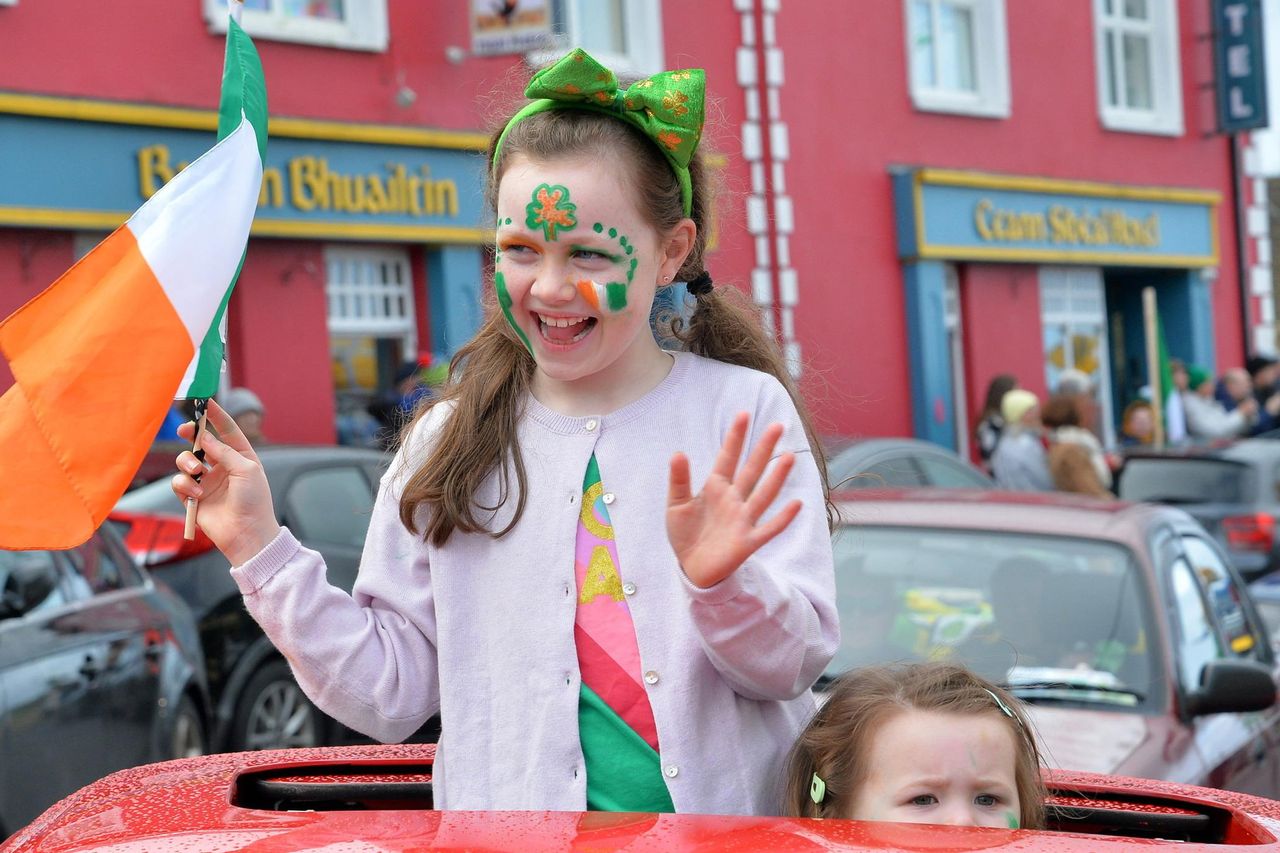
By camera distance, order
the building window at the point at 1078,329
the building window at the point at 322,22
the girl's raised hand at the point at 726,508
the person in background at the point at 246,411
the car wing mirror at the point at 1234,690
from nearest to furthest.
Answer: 1. the girl's raised hand at the point at 726,508
2. the car wing mirror at the point at 1234,690
3. the person in background at the point at 246,411
4. the building window at the point at 322,22
5. the building window at the point at 1078,329

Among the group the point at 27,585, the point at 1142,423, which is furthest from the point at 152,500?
the point at 1142,423

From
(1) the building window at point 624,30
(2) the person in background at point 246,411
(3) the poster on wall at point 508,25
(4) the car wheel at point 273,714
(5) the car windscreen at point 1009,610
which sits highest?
(1) the building window at point 624,30

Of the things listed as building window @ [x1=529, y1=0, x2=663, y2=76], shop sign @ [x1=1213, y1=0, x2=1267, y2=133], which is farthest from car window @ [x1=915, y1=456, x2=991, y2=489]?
shop sign @ [x1=1213, y1=0, x2=1267, y2=133]

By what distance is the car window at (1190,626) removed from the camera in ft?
15.7

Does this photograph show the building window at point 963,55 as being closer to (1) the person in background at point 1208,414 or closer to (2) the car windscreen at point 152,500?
(1) the person in background at point 1208,414

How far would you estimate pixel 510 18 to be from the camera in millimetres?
13312

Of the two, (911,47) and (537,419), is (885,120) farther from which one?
(537,419)

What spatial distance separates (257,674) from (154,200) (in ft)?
18.3

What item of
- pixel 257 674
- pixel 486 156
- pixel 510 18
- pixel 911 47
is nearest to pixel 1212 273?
pixel 911 47

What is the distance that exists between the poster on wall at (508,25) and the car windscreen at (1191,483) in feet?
17.8

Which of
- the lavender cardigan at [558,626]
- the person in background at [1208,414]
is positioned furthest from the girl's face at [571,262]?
the person in background at [1208,414]

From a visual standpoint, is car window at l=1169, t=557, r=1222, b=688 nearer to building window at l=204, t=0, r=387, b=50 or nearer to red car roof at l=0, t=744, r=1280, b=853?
red car roof at l=0, t=744, r=1280, b=853

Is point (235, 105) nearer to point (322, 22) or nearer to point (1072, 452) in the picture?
point (1072, 452)

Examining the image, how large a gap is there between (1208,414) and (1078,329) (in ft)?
10.4
